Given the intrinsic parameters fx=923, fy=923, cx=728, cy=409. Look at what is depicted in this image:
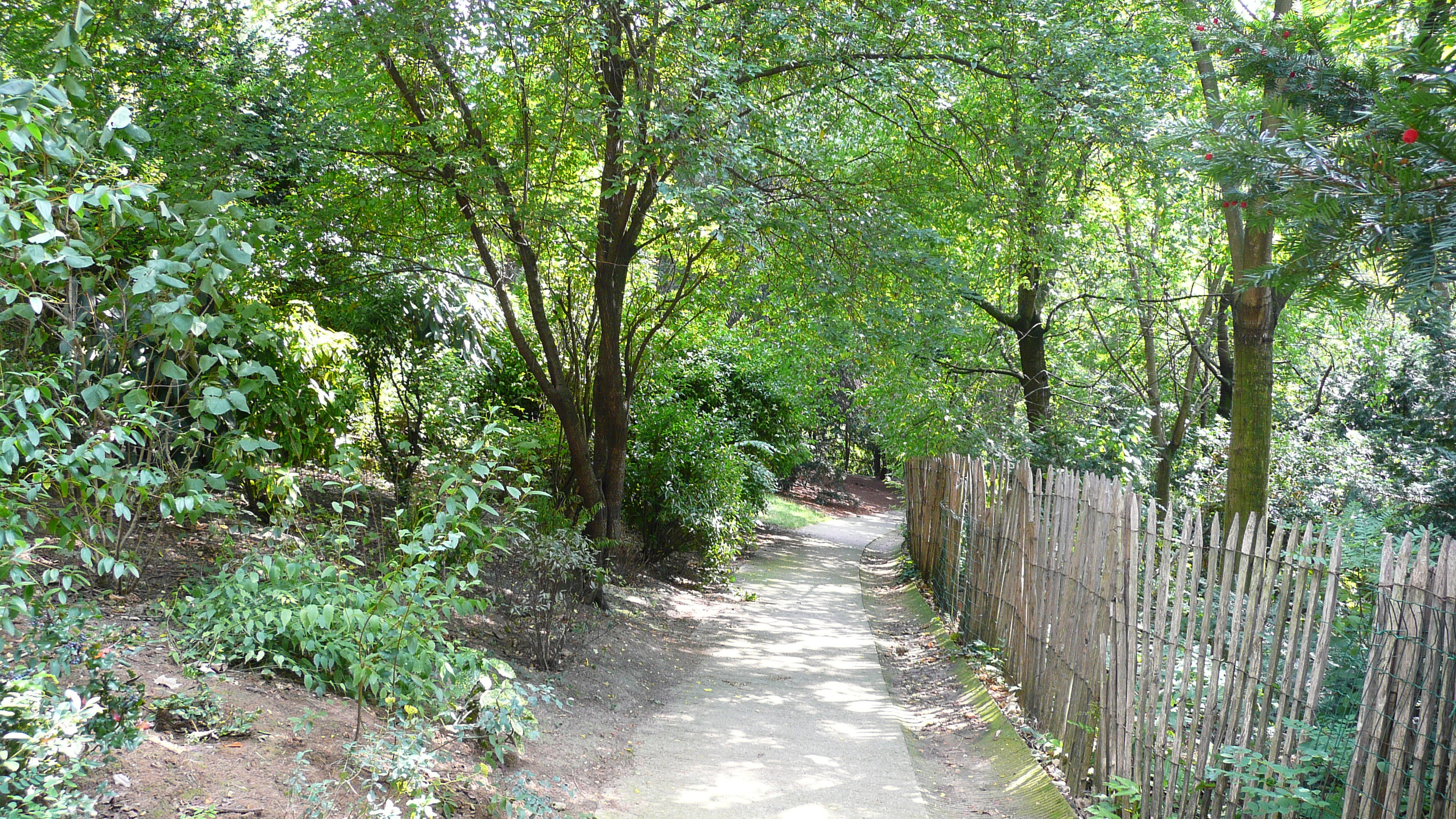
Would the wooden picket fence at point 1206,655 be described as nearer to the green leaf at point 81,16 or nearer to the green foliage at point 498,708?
the green foliage at point 498,708

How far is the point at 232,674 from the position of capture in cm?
426

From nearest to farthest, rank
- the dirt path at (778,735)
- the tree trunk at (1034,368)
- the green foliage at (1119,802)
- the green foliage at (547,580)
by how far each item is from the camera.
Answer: the green foliage at (1119,802) → the dirt path at (778,735) → the green foliage at (547,580) → the tree trunk at (1034,368)

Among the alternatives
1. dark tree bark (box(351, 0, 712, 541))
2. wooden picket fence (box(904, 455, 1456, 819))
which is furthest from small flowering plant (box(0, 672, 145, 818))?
dark tree bark (box(351, 0, 712, 541))

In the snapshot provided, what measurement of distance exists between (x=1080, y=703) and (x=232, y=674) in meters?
4.24

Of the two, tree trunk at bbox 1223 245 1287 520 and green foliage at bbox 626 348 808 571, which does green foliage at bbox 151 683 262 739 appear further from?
green foliage at bbox 626 348 808 571

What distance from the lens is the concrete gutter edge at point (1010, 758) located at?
468 centimetres

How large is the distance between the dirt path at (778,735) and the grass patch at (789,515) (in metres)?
8.74

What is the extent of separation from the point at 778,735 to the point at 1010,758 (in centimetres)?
141

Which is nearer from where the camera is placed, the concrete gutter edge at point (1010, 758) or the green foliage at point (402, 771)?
the green foliage at point (402, 771)

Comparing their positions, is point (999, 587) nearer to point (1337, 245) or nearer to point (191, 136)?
point (1337, 245)

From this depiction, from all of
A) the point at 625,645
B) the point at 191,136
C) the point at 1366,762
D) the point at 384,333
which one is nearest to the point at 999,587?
the point at 625,645

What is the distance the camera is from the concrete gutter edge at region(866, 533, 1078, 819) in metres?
4.68

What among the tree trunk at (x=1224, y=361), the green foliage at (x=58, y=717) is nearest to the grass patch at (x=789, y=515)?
the tree trunk at (x=1224, y=361)

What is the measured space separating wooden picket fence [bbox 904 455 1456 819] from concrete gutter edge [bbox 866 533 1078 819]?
0.18 m
